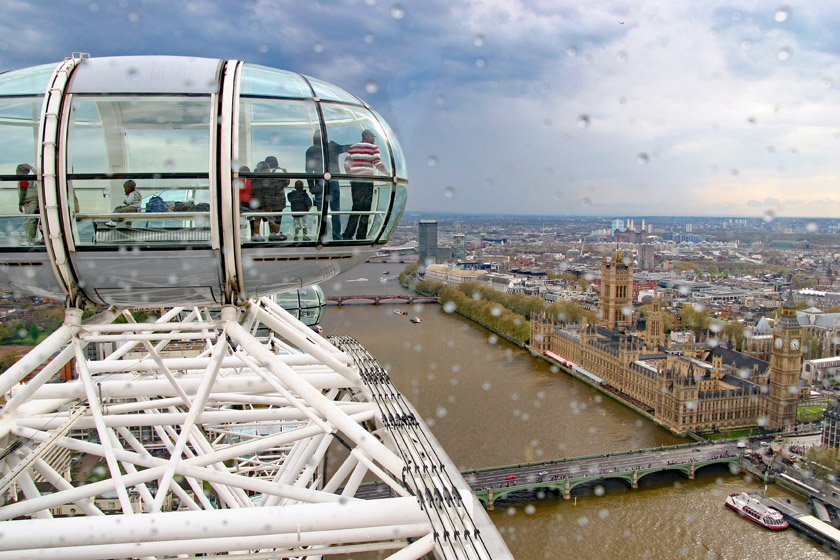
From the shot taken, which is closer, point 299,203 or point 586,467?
point 299,203

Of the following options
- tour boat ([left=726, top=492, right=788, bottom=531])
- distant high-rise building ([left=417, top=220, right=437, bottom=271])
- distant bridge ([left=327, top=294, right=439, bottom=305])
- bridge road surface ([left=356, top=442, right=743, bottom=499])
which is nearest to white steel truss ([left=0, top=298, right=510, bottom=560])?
bridge road surface ([left=356, top=442, right=743, bottom=499])

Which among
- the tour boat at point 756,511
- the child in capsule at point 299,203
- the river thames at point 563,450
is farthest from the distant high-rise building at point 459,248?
the child in capsule at point 299,203

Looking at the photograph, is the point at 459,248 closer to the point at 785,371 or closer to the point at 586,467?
the point at 785,371

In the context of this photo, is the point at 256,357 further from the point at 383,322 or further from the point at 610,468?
the point at 383,322

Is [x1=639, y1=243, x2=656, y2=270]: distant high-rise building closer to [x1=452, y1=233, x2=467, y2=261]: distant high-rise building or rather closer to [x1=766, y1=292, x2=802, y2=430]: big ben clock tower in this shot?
[x1=452, y1=233, x2=467, y2=261]: distant high-rise building

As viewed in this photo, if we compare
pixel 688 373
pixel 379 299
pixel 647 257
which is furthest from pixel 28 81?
pixel 647 257

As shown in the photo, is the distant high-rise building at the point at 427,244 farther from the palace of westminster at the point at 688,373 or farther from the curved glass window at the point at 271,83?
the curved glass window at the point at 271,83
